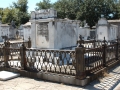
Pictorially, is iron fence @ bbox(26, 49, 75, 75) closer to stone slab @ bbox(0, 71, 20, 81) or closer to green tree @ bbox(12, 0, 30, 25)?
stone slab @ bbox(0, 71, 20, 81)

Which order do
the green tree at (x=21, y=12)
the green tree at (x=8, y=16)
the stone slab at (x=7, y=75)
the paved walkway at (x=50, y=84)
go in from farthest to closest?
the green tree at (x=8, y=16), the green tree at (x=21, y=12), the stone slab at (x=7, y=75), the paved walkway at (x=50, y=84)

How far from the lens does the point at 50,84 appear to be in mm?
6102

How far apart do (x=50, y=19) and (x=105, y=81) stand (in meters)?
4.92

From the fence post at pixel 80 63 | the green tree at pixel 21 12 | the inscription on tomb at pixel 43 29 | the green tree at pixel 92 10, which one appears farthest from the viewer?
the green tree at pixel 21 12

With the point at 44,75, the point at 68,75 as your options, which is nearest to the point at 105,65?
the point at 68,75

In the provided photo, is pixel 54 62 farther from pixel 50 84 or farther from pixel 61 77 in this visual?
pixel 50 84

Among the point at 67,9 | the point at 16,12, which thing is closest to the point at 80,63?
the point at 67,9

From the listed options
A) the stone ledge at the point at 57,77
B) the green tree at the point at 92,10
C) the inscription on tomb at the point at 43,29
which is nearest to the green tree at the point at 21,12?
the green tree at the point at 92,10

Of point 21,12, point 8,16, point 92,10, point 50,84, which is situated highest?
point 21,12

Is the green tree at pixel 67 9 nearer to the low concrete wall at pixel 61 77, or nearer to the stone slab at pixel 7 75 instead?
the low concrete wall at pixel 61 77

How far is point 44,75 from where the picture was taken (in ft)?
21.8

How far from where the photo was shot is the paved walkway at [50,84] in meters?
5.65

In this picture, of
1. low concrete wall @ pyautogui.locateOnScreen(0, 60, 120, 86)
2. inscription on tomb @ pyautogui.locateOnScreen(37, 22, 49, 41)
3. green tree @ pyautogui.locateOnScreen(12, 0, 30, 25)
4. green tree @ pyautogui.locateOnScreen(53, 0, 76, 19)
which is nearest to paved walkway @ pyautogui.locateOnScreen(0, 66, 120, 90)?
low concrete wall @ pyautogui.locateOnScreen(0, 60, 120, 86)

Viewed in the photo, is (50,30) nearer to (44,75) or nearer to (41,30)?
(41,30)
